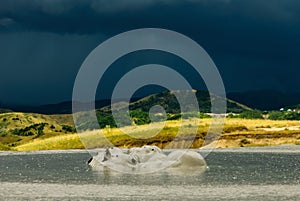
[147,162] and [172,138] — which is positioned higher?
[172,138]

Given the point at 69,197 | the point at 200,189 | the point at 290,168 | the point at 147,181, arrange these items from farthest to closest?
the point at 290,168
the point at 147,181
the point at 200,189
the point at 69,197

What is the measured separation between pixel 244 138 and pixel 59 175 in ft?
205

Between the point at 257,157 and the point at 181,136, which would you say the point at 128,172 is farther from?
the point at 181,136

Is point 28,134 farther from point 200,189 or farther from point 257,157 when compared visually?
point 200,189

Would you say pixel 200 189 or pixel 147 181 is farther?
pixel 147 181

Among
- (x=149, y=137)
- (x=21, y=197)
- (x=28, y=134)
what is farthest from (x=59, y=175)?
(x=28, y=134)

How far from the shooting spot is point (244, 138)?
101 metres

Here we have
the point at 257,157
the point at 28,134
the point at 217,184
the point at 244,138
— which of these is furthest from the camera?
the point at 28,134

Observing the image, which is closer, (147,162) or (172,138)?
(147,162)

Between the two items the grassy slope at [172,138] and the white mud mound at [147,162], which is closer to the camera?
the white mud mound at [147,162]

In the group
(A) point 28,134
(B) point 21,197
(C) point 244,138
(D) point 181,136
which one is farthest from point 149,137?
(B) point 21,197

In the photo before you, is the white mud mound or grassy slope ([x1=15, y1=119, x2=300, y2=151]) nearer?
the white mud mound

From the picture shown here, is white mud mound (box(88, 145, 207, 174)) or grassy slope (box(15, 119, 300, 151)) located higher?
grassy slope (box(15, 119, 300, 151))

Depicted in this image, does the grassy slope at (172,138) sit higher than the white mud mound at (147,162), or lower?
higher
